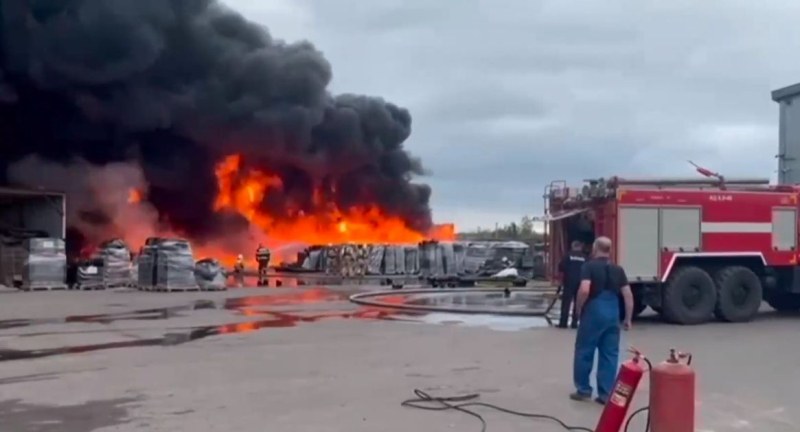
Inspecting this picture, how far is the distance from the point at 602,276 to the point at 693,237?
7.15m

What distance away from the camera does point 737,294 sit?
14.6 meters

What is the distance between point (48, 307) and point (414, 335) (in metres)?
9.04

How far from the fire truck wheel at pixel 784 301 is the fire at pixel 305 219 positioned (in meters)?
22.6

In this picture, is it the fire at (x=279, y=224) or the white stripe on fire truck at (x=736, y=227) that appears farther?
the fire at (x=279, y=224)

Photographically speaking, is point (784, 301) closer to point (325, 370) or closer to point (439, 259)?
point (325, 370)

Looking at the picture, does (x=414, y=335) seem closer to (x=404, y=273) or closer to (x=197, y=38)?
(x=404, y=273)

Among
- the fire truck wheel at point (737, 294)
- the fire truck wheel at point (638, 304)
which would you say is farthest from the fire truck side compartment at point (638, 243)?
the fire truck wheel at point (737, 294)

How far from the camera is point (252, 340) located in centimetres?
1230

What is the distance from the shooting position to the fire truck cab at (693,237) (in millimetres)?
14242

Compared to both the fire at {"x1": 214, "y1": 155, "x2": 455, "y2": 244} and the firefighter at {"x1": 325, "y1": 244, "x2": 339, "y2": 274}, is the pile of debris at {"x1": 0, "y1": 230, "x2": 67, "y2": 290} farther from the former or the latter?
the fire at {"x1": 214, "y1": 155, "x2": 455, "y2": 244}

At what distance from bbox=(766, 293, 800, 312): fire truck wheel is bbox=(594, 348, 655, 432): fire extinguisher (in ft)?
36.8

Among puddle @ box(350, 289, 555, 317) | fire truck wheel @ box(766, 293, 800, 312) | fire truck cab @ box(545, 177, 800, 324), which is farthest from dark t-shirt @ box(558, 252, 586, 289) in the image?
fire truck wheel @ box(766, 293, 800, 312)

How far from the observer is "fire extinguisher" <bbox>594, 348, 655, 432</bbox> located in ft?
A: 19.5

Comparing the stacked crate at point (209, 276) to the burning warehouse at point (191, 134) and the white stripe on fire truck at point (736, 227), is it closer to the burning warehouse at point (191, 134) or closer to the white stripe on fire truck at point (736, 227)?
the burning warehouse at point (191, 134)
